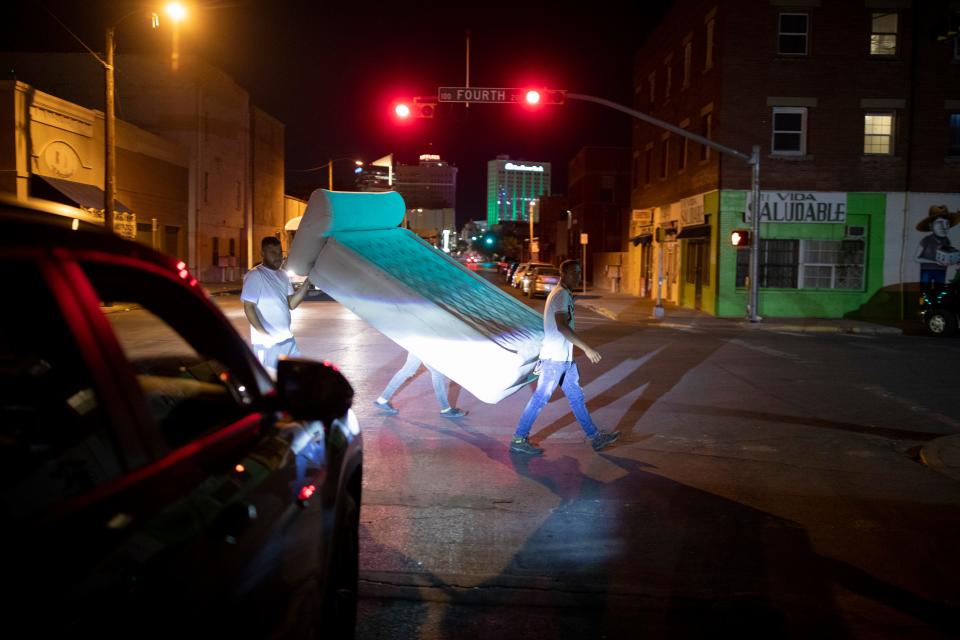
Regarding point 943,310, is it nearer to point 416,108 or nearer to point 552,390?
point 416,108

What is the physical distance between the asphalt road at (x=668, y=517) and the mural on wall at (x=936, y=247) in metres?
17.4

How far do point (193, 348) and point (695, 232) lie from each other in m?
28.0

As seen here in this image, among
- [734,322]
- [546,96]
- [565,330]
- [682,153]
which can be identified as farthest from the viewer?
[682,153]

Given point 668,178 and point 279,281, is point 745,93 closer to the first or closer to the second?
point 668,178

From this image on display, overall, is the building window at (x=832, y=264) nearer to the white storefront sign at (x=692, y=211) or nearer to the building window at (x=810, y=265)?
the building window at (x=810, y=265)

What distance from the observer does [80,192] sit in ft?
94.2

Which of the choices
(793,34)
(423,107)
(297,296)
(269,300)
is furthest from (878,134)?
(269,300)

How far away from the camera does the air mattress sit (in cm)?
687

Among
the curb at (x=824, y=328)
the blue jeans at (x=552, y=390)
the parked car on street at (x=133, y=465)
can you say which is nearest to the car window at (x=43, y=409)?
the parked car on street at (x=133, y=465)

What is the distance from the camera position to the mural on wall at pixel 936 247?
27.0 meters

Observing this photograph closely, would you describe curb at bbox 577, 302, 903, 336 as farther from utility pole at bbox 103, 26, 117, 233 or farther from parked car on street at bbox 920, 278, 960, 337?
utility pole at bbox 103, 26, 117, 233

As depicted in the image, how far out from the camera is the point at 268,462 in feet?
8.45

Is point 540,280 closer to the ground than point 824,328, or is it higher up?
higher up

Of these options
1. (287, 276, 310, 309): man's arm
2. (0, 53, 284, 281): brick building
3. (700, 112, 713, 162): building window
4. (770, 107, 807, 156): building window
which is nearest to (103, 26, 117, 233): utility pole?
(287, 276, 310, 309): man's arm
